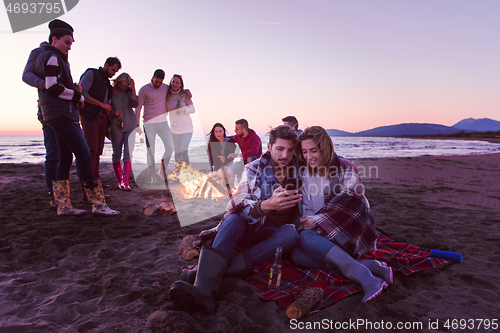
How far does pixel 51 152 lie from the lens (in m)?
4.05

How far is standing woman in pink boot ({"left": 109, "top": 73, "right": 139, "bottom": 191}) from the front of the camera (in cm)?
564

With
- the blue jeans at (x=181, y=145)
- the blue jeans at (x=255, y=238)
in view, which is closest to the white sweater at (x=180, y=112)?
the blue jeans at (x=181, y=145)

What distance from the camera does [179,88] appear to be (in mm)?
6336

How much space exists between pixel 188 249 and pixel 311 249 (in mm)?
1388

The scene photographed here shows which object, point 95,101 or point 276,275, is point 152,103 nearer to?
point 95,101

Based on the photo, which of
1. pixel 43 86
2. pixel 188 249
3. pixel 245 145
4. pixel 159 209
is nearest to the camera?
pixel 188 249

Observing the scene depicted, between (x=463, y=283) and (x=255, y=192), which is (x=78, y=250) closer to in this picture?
(x=255, y=192)

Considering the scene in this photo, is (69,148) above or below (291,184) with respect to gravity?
above

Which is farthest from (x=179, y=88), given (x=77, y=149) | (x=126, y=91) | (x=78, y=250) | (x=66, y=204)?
(x=78, y=250)

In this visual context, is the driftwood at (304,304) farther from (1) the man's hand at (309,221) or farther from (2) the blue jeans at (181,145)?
(2) the blue jeans at (181,145)

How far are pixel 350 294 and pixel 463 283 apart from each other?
3.70ft

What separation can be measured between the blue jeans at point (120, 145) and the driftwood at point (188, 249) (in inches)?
134

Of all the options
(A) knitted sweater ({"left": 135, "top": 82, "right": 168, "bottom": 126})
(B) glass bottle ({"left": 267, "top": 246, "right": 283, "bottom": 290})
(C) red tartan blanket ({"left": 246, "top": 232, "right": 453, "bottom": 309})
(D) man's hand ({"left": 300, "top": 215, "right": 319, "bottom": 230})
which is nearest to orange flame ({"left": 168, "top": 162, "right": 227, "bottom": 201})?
(A) knitted sweater ({"left": 135, "top": 82, "right": 168, "bottom": 126})

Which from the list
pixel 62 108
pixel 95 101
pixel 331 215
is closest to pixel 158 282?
pixel 331 215
